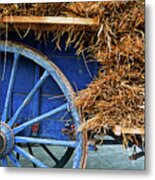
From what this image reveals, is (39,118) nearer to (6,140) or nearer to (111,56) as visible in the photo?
(6,140)

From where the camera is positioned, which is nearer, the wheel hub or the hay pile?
the hay pile

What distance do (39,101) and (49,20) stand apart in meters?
0.36

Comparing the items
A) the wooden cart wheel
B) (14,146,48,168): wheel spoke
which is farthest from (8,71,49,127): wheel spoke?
(14,146,48,168): wheel spoke

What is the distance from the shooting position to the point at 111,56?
1847 millimetres

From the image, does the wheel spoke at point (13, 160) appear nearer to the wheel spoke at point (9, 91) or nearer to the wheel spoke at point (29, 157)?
the wheel spoke at point (29, 157)

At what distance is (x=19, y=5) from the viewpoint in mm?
1921

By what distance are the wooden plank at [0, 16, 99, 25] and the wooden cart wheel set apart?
103 mm

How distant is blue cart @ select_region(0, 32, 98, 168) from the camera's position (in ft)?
6.15

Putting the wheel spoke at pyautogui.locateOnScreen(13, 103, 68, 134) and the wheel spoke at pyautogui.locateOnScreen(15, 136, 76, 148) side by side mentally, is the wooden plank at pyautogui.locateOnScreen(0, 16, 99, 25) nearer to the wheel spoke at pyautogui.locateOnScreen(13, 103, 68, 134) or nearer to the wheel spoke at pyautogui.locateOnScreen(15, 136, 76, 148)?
the wheel spoke at pyautogui.locateOnScreen(13, 103, 68, 134)

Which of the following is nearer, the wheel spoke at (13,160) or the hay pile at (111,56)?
the hay pile at (111,56)

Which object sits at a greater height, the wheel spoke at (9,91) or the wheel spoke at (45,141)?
the wheel spoke at (9,91)

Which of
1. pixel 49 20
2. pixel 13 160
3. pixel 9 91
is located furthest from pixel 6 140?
pixel 49 20

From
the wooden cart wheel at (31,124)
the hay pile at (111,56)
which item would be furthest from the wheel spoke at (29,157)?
the hay pile at (111,56)

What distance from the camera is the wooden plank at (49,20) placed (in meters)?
1.87
